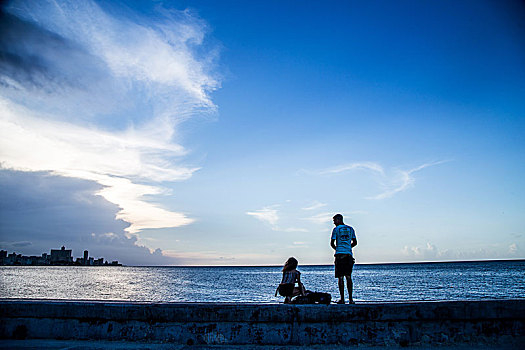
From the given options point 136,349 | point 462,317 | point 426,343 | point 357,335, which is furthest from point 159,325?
point 462,317

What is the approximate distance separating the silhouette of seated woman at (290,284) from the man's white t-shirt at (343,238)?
1.00 meters

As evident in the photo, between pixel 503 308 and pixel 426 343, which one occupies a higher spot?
pixel 503 308

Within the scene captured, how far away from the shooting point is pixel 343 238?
682 centimetres

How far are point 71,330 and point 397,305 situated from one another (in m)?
5.01

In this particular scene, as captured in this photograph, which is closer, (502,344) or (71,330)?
(502,344)

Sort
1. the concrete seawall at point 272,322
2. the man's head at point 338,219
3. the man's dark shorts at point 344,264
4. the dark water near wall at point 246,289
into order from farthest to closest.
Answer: the dark water near wall at point 246,289 → the man's head at point 338,219 → the man's dark shorts at point 344,264 → the concrete seawall at point 272,322

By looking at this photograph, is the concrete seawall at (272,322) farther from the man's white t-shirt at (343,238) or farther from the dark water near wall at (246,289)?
the dark water near wall at (246,289)

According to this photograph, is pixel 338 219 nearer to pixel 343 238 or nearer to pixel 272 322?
pixel 343 238

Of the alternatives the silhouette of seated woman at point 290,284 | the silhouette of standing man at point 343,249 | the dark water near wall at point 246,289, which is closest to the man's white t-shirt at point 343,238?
the silhouette of standing man at point 343,249

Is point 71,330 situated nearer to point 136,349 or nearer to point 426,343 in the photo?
point 136,349

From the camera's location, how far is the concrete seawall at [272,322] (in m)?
5.00

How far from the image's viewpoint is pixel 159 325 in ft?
17.4

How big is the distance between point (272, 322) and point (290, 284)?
1953 millimetres

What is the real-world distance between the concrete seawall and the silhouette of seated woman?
5.19 feet
